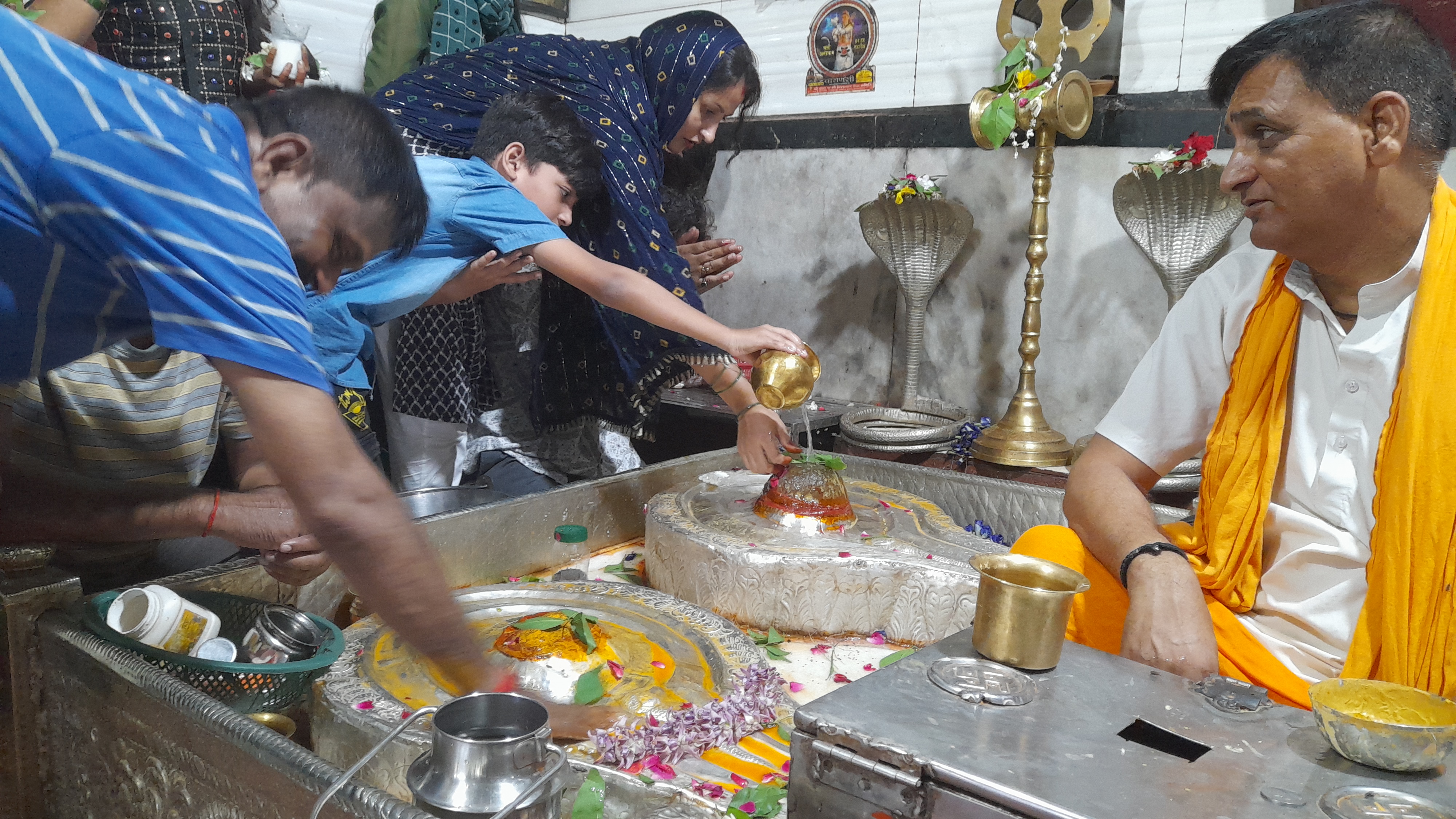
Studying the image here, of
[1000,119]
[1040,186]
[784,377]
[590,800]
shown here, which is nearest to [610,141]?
[784,377]

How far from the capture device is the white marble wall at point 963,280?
391 cm

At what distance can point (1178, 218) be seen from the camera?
137 inches

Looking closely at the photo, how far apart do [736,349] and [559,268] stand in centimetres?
A: 52

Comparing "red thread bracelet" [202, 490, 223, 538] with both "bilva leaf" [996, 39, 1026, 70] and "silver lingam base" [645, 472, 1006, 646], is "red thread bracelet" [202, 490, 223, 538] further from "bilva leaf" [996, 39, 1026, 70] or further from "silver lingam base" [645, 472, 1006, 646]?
"bilva leaf" [996, 39, 1026, 70]

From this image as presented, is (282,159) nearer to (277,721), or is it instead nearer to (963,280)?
(277,721)

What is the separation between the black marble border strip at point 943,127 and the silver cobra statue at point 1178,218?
9.1 inches

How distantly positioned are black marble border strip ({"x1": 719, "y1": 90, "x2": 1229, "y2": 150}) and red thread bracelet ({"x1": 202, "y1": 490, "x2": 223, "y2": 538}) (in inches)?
118

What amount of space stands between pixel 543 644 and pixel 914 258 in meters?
2.85

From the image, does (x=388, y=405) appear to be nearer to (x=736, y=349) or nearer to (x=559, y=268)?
(x=559, y=268)

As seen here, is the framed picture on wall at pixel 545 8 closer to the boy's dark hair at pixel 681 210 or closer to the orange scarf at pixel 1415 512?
the boy's dark hair at pixel 681 210

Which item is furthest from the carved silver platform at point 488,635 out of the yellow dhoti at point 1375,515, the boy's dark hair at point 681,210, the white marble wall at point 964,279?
the white marble wall at point 964,279

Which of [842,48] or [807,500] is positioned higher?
[842,48]

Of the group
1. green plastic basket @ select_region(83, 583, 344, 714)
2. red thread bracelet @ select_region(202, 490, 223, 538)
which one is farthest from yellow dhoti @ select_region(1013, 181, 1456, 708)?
red thread bracelet @ select_region(202, 490, 223, 538)

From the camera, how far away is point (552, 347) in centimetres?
325
